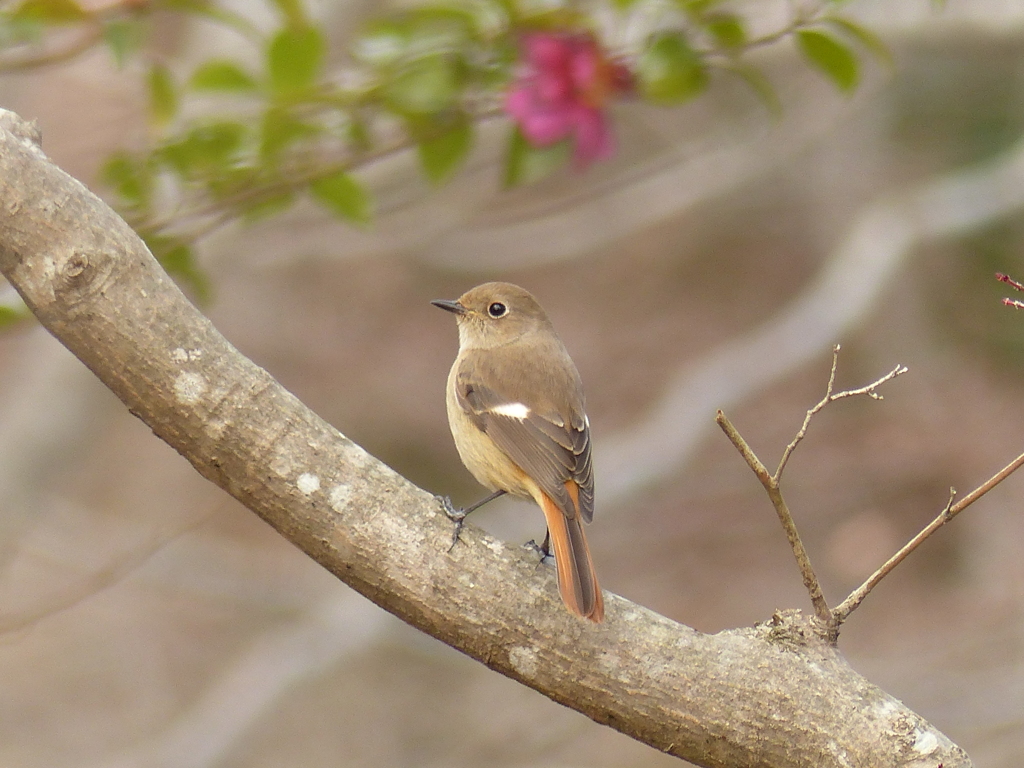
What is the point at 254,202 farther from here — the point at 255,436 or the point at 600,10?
the point at 600,10

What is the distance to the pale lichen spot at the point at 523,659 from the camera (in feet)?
8.36

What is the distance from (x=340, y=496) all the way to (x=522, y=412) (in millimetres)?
1363

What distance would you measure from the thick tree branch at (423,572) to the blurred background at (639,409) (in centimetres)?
346

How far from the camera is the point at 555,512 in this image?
11.2 ft

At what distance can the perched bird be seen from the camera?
351cm

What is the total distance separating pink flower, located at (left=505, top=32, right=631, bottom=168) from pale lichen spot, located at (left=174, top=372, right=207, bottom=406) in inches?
60.4

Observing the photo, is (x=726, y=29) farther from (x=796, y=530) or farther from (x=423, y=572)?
(x=423, y=572)

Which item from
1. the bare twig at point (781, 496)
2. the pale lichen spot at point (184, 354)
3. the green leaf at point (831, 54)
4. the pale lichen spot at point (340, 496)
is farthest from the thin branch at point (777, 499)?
the green leaf at point (831, 54)

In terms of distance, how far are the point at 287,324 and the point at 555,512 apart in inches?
290

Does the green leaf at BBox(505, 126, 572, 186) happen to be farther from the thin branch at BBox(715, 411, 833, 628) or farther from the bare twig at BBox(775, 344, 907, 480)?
the thin branch at BBox(715, 411, 833, 628)

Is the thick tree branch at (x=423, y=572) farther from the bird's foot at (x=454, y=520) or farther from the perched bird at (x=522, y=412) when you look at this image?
the perched bird at (x=522, y=412)

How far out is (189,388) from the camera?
251 centimetres

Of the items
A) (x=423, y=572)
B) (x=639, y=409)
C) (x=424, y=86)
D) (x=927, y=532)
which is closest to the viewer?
(x=927, y=532)

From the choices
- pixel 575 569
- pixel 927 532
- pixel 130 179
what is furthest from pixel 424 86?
pixel 927 532
